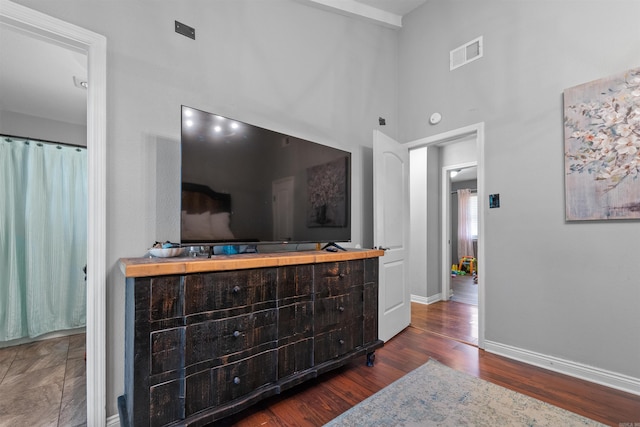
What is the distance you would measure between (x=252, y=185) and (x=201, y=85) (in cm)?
78

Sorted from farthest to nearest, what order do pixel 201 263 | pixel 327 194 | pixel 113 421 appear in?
pixel 327 194
pixel 113 421
pixel 201 263

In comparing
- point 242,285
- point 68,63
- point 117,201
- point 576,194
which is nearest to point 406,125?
point 576,194

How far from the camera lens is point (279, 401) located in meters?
1.69

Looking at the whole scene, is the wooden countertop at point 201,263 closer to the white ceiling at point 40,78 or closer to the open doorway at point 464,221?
the white ceiling at point 40,78

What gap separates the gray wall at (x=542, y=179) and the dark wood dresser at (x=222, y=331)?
1630 mm

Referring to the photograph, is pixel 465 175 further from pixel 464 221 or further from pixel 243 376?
pixel 243 376

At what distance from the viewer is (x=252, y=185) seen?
173 centimetres

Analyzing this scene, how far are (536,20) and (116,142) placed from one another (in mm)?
3297

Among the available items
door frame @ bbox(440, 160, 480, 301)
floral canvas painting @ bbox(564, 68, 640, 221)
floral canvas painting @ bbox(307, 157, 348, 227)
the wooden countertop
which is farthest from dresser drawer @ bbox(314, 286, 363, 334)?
door frame @ bbox(440, 160, 480, 301)

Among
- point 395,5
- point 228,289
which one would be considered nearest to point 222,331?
point 228,289

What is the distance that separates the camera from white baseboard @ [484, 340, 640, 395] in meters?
1.84

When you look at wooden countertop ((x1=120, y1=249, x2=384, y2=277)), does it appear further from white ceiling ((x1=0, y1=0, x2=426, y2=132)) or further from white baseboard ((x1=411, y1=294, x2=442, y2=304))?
white baseboard ((x1=411, y1=294, x2=442, y2=304))

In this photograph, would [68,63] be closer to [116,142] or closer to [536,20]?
[116,142]

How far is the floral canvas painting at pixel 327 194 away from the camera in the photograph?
2123 mm
